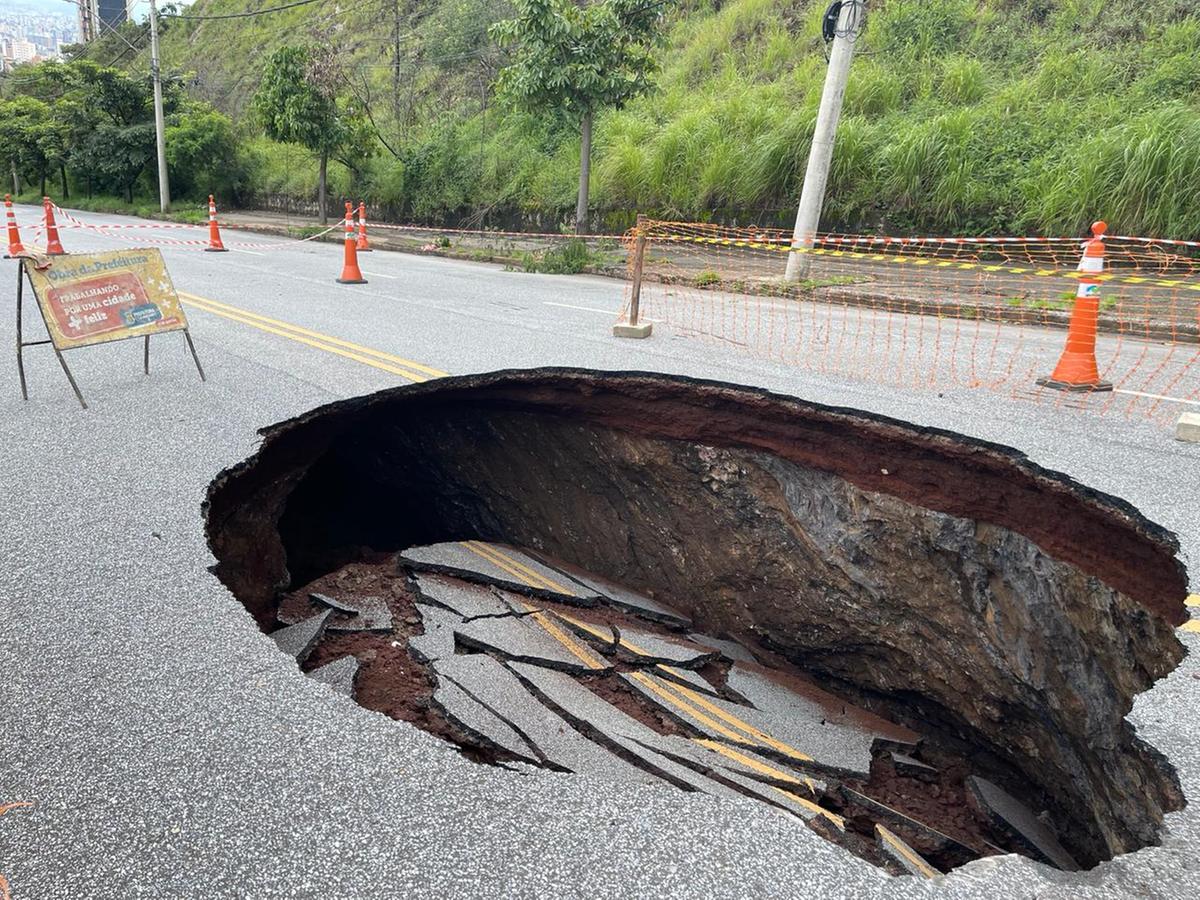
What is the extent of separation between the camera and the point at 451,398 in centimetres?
582

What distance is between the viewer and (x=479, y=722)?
3.03m

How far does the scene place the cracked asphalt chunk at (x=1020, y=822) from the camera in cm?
365

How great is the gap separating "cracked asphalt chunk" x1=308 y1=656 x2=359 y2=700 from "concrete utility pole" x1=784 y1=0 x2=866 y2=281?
9216 millimetres

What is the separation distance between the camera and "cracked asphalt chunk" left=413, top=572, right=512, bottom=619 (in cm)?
447

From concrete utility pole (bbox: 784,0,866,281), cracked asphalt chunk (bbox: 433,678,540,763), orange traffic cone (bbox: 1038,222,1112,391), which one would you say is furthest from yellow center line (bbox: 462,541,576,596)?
concrete utility pole (bbox: 784,0,866,281)

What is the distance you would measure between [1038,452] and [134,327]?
5.75 meters

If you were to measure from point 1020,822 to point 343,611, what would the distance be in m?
3.51

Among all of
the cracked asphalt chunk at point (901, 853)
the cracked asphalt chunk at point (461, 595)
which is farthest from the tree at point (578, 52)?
the cracked asphalt chunk at point (901, 853)

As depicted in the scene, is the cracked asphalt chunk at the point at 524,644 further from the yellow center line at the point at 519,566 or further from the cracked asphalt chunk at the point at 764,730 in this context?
the yellow center line at the point at 519,566

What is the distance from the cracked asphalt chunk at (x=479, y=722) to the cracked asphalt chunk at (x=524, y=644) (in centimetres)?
75

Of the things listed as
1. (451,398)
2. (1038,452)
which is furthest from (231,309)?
(1038,452)

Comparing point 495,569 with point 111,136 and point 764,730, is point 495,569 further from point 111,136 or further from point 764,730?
point 111,136

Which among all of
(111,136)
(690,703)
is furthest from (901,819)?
(111,136)

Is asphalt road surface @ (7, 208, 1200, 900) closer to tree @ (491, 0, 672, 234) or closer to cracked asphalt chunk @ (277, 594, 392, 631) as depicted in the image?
cracked asphalt chunk @ (277, 594, 392, 631)
